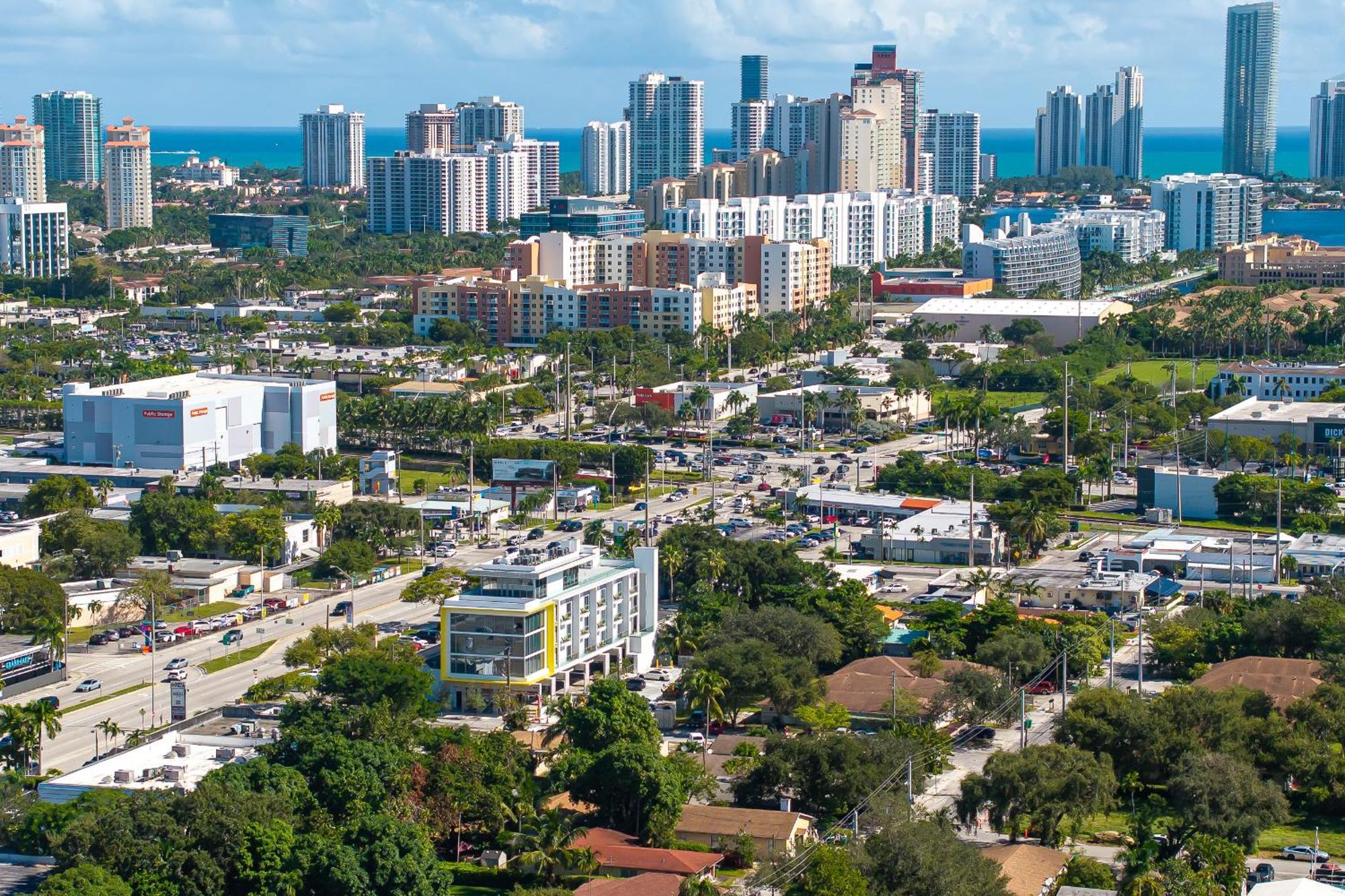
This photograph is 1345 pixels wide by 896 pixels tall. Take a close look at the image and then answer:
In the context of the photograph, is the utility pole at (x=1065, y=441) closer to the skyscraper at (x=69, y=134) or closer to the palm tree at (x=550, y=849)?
the palm tree at (x=550, y=849)

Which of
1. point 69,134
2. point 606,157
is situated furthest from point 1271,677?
point 69,134

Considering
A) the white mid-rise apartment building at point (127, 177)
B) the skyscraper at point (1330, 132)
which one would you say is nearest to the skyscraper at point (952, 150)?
the skyscraper at point (1330, 132)

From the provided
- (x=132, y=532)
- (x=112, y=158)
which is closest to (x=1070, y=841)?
(x=132, y=532)

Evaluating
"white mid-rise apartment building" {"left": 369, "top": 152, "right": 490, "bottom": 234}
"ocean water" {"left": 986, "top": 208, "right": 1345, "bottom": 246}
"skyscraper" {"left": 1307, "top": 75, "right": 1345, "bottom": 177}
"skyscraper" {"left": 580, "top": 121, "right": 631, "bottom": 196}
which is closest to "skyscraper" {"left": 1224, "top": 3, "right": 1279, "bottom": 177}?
"skyscraper" {"left": 1307, "top": 75, "right": 1345, "bottom": 177}

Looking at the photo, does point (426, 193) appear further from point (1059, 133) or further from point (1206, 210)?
point (1059, 133)

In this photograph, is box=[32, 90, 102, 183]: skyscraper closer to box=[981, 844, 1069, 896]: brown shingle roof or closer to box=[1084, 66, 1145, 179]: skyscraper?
box=[1084, 66, 1145, 179]: skyscraper

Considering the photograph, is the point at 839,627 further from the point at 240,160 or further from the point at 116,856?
the point at 240,160
